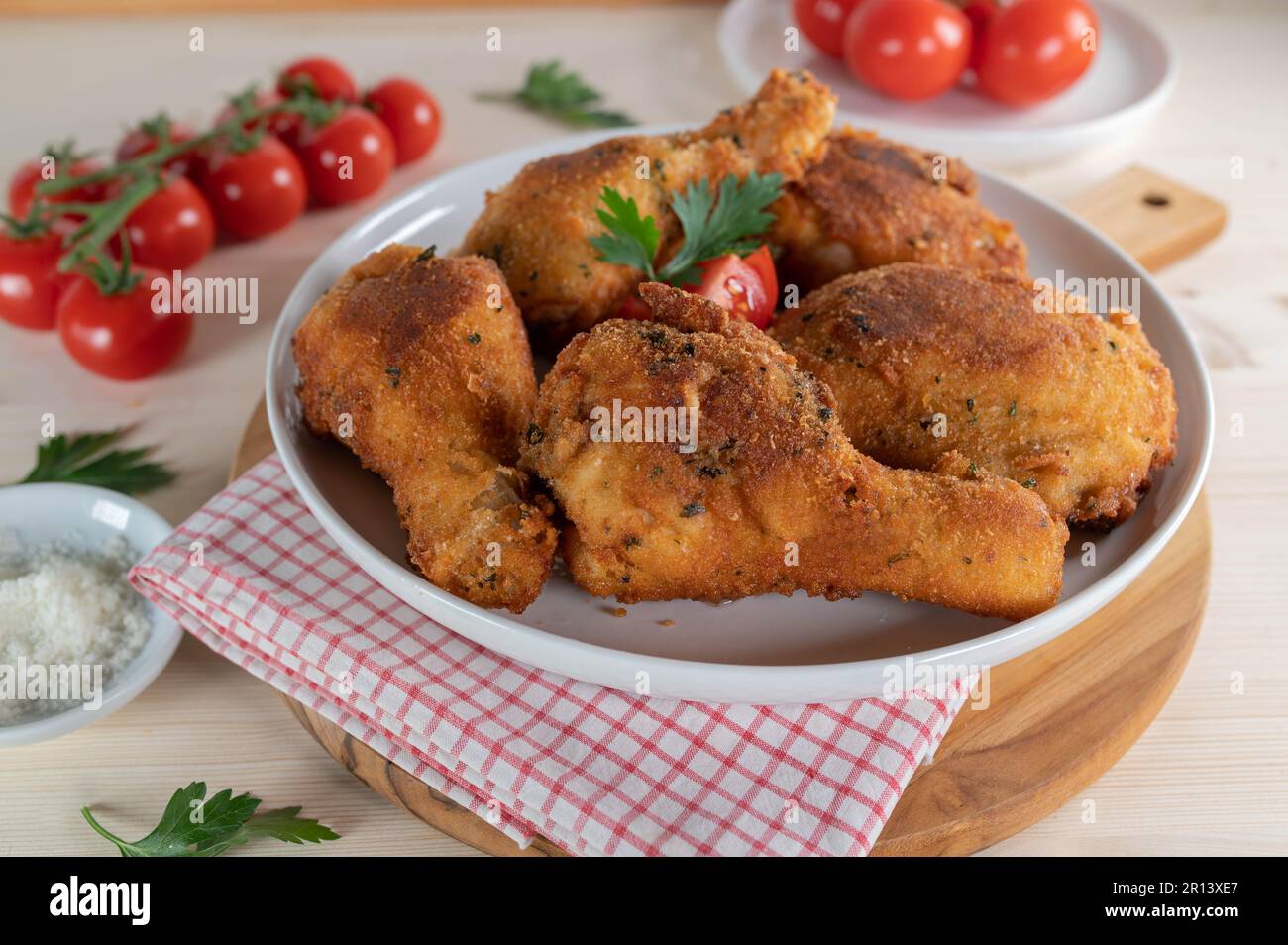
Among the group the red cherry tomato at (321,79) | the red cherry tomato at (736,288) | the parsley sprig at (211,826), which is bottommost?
the parsley sprig at (211,826)

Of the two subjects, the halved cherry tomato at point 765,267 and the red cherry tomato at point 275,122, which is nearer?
the halved cherry tomato at point 765,267

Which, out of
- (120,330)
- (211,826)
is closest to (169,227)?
(120,330)

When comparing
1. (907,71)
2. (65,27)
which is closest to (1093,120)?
(907,71)

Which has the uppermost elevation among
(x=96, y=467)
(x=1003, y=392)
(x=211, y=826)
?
(x=1003, y=392)

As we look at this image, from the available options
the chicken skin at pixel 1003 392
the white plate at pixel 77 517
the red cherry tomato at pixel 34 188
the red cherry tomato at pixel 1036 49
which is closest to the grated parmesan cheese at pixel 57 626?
the white plate at pixel 77 517

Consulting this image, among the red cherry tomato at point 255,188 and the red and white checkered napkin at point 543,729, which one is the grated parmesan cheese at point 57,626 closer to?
the red and white checkered napkin at point 543,729

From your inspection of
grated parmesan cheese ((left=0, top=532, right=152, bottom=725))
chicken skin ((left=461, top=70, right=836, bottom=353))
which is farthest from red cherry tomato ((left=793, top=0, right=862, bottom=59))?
grated parmesan cheese ((left=0, top=532, right=152, bottom=725))

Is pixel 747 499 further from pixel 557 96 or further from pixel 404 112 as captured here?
pixel 557 96
